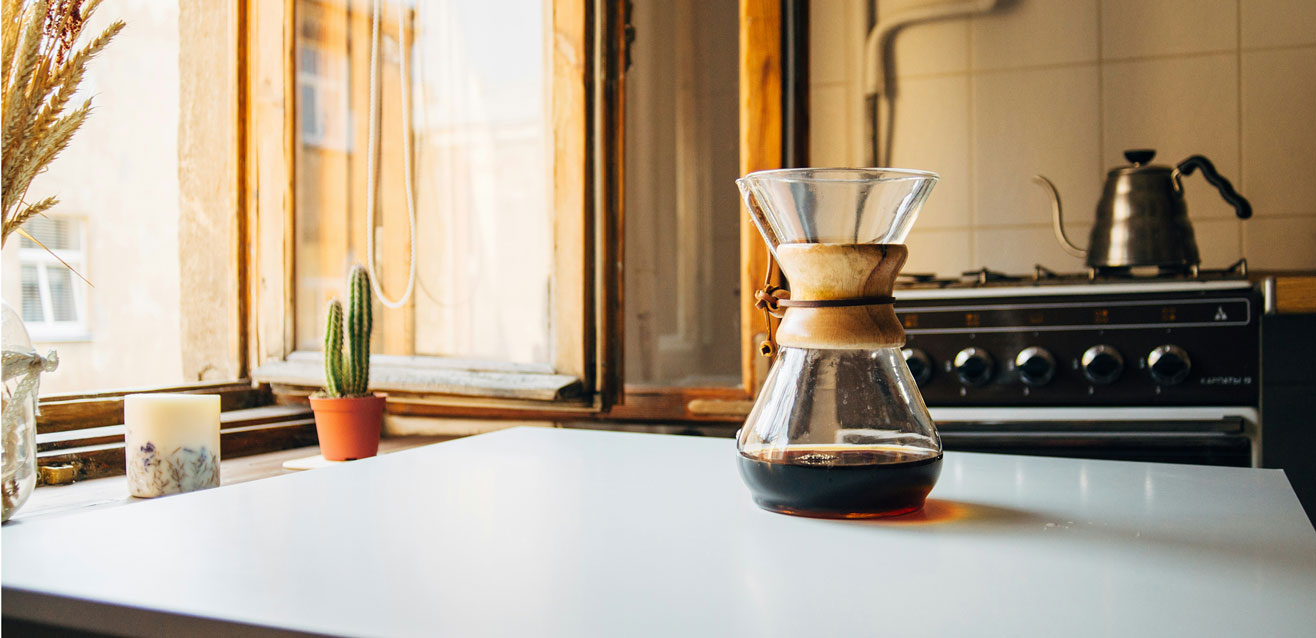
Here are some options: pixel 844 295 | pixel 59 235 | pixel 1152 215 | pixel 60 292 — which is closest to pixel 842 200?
pixel 844 295

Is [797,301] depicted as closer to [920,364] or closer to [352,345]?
[352,345]

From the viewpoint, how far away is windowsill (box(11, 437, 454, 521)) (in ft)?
3.56

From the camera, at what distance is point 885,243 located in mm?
550

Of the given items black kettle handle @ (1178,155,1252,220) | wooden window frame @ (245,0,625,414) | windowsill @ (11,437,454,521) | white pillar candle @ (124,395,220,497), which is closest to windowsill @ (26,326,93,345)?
wooden window frame @ (245,0,625,414)

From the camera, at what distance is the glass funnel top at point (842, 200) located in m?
0.54

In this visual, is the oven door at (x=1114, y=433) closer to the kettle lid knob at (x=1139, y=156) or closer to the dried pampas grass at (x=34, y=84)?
the kettle lid knob at (x=1139, y=156)

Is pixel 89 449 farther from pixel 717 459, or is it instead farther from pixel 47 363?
pixel 717 459

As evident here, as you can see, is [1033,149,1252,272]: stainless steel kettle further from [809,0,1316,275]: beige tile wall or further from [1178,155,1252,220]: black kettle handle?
[809,0,1316,275]: beige tile wall

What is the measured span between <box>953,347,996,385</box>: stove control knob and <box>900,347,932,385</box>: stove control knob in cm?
5

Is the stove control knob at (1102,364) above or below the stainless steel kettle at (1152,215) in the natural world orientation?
below

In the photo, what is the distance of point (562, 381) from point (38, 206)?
38.4 inches

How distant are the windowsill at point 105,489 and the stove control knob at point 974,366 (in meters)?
0.98

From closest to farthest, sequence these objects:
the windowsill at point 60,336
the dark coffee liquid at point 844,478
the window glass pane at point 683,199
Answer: the dark coffee liquid at point 844,478 < the window glass pane at point 683,199 < the windowsill at point 60,336

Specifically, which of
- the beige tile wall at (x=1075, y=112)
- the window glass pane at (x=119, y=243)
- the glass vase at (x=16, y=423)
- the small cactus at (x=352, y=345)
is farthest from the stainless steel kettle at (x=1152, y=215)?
the window glass pane at (x=119, y=243)
